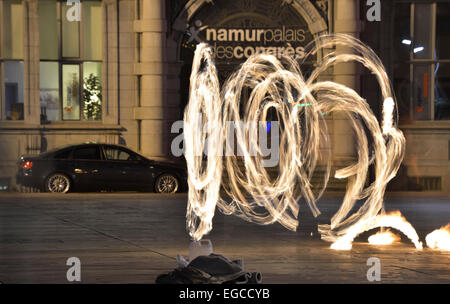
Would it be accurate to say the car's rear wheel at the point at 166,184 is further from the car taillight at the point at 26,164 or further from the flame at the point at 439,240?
the flame at the point at 439,240

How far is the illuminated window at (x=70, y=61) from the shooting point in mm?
29828

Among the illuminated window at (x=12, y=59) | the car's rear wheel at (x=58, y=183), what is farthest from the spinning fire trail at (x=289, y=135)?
the illuminated window at (x=12, y=59)

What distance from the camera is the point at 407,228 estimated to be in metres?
16.4

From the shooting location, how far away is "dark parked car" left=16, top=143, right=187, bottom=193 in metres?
26.5

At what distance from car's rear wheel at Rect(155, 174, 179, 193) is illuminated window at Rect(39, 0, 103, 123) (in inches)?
172

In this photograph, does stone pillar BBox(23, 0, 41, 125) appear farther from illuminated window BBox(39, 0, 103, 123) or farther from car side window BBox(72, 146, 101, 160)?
car side window BBox(72, 146, 101, 160)

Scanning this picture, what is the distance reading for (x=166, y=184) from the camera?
27.5 m

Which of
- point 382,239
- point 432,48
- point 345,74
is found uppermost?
point 432,48

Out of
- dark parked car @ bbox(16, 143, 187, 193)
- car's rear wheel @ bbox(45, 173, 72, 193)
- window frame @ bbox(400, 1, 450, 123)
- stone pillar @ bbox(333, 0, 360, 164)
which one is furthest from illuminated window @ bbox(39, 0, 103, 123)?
window frame @ bbox(400, 1, 450, 123)

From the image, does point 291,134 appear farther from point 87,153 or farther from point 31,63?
point 31,63


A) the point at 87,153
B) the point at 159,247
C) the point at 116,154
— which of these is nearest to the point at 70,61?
the point at 116,154

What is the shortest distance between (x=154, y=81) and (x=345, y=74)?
6304 mm

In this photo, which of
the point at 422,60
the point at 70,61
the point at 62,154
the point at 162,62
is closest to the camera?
the point at 62,154

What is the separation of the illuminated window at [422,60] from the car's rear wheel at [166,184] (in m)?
8.68
